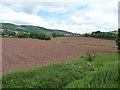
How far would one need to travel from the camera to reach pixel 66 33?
88.6 meters

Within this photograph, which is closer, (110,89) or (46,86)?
(110,89)

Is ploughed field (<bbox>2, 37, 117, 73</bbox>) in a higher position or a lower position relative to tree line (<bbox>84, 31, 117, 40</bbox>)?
lower

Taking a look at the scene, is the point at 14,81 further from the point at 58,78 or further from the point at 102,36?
the point at 102,36

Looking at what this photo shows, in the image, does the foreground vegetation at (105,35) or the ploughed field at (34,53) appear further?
the foreground vegetation at (105,35)

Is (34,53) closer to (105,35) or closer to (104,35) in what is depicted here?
(105,35)

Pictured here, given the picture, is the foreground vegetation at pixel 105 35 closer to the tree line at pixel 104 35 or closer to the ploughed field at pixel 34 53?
the tree line at pixel 104 35

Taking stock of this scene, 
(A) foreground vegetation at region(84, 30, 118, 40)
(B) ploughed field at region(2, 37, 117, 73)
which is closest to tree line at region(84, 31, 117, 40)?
(A) foreground vegetation at region(84, 30, 118, 40)

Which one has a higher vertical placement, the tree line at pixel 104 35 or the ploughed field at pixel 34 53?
the tree line at pixel 104 35

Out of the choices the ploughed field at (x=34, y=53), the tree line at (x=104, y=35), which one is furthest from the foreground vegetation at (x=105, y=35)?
the ploughed field at (x=34, y=53)

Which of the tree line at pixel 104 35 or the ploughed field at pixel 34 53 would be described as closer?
the ploughed field at pixel 34 53

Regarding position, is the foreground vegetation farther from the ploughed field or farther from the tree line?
the ploughed field

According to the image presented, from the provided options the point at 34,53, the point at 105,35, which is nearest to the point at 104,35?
the point at 105,35

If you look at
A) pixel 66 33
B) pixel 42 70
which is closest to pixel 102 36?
pixel 66 33

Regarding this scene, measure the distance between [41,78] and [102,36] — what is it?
6180 centimetres
